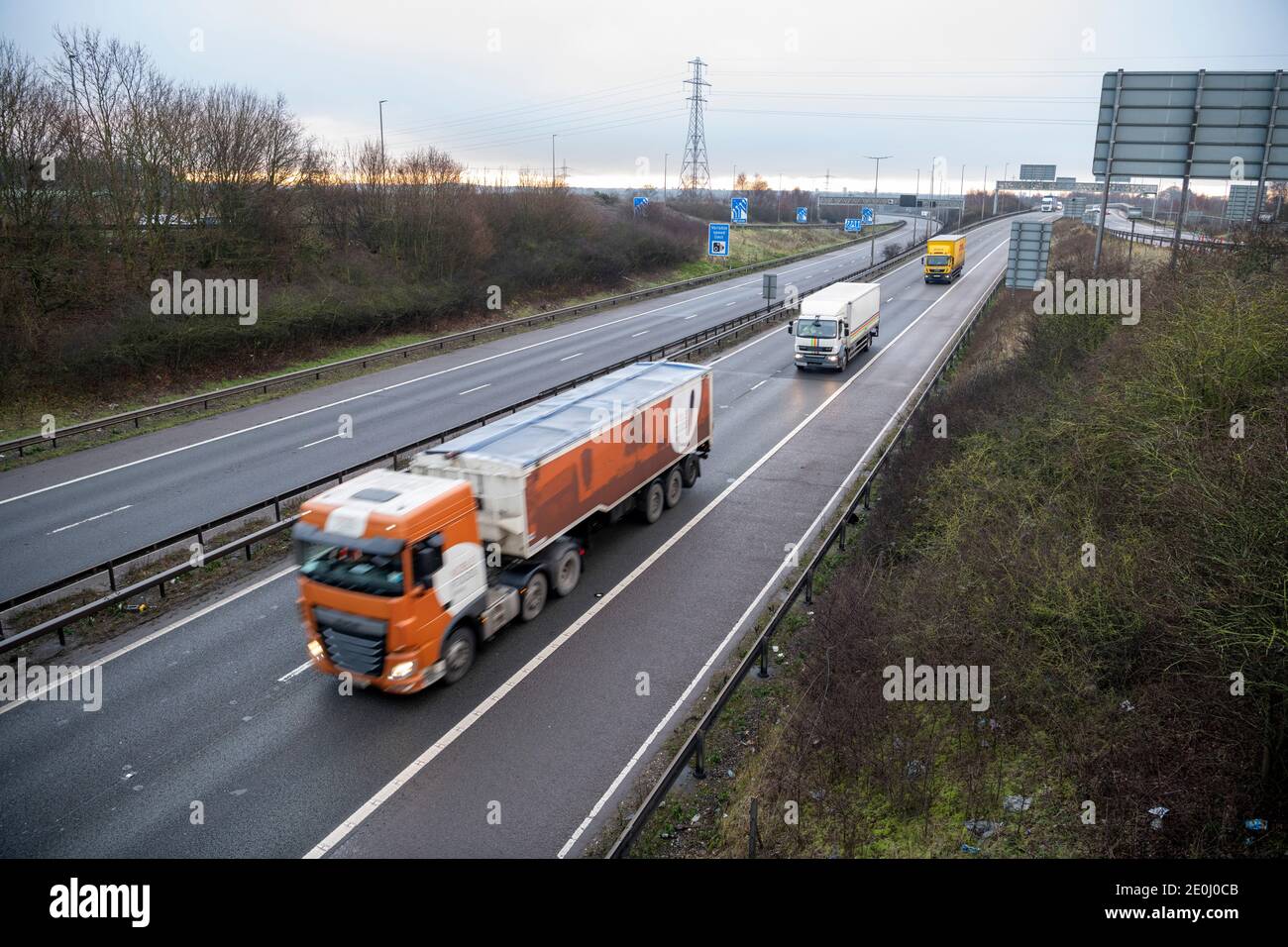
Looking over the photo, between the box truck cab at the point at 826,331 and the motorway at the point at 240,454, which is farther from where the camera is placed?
the box truck cab at the point at 826,331

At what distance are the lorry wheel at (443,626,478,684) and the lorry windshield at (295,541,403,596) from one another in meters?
1.46

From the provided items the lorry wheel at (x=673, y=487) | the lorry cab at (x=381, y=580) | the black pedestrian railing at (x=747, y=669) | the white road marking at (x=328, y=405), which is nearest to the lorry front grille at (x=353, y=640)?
the lorry cab at (x=381, y=580)

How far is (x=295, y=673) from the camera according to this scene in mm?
12289

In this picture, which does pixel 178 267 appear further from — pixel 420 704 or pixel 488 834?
pixel 488 834

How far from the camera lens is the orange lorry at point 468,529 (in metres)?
10.9

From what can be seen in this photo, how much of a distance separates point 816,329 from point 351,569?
996 inches

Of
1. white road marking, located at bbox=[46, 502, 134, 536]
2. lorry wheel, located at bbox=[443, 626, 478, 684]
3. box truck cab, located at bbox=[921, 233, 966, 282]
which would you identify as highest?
box truck cab, located at bbox=[921, 233, 966, 282]

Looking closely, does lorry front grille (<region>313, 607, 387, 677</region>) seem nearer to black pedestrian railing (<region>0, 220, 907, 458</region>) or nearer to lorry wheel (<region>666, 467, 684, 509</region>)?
lorry wheel (<region>666, 467, 684, 509</region>)

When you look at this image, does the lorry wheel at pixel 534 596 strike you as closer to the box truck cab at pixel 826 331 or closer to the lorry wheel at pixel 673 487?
the lorry wheel at pixel 673 487

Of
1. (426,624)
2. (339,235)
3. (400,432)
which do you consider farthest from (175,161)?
(426,624)

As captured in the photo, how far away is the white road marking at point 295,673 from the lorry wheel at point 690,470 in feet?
31.9

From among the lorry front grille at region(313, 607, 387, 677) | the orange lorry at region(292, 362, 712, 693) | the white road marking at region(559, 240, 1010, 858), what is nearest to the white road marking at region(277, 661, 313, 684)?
the orange lorry at region(292, 362, 712, 693)

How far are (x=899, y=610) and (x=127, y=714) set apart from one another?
1133 cm

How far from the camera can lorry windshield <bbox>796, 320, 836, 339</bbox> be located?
3238cm
